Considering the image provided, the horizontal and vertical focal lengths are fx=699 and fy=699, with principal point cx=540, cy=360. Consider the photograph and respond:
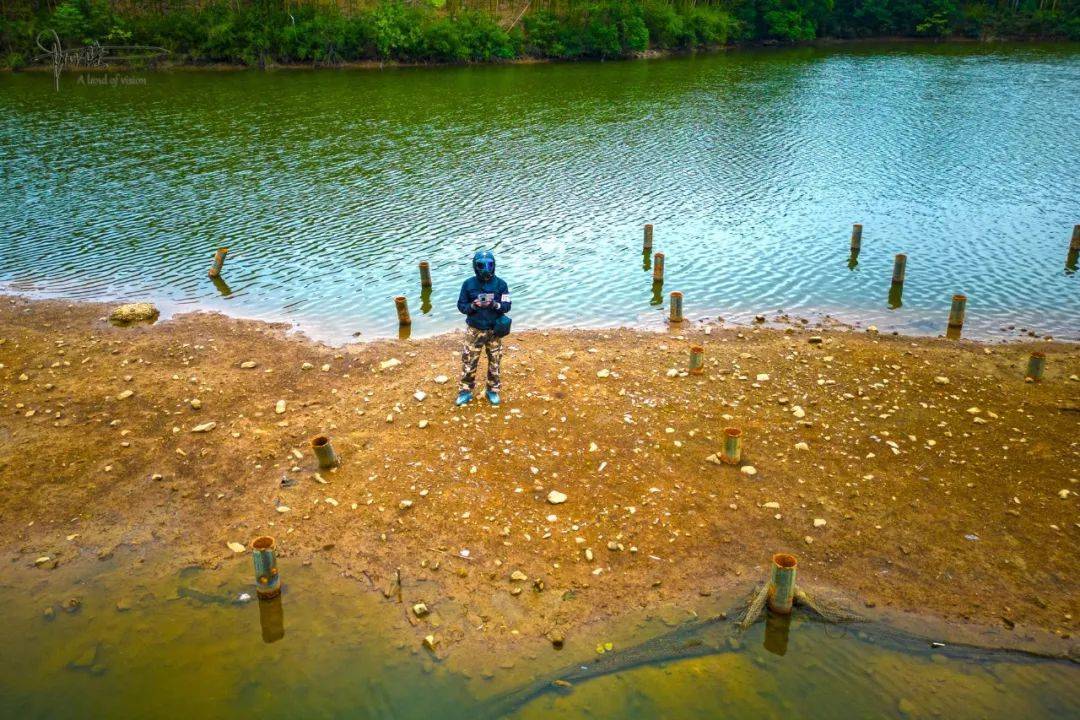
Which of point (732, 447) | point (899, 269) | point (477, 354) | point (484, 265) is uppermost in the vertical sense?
point (484, 265)

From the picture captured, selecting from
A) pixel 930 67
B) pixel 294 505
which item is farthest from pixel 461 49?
pixel 294 505

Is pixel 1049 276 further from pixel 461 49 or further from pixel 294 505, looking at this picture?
pixel 461 49

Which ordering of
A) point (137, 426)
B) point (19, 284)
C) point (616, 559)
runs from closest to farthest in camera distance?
point (616, 559), point (137, 426), point (19, 284)

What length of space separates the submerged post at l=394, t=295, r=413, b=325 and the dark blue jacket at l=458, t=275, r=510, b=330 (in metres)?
6.87

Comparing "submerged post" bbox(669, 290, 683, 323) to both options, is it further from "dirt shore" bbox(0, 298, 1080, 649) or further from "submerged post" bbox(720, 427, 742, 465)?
"submerged post" bbox(720, 427, 742, 465)

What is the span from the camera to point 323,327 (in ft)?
64.0

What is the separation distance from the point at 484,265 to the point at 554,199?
19506mm

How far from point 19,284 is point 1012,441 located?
89.4 ft

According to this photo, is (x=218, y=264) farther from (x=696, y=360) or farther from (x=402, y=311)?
(x=696, y=360)

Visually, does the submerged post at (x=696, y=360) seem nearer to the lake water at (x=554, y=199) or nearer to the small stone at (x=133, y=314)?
the lake water at (x=554, y=199)

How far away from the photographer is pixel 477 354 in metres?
13.6

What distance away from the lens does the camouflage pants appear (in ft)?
43.6
